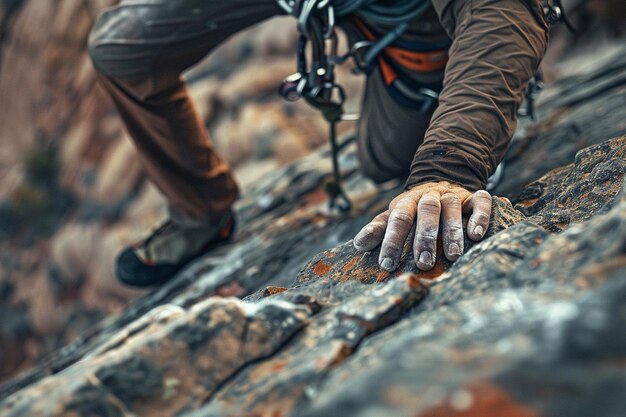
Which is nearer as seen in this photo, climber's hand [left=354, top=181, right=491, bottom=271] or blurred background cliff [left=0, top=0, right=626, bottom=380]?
climber's hand [left=354, top=181, right=491, bottom=271]

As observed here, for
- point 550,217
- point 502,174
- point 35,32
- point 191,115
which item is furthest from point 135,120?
point 35,32

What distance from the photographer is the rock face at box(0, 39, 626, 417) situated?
0.66 m

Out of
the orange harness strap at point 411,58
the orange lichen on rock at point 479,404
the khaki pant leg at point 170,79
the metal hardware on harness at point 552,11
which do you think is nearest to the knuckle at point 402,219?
the orange lichen on rock at point 479,404

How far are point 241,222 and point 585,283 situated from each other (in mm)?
3016

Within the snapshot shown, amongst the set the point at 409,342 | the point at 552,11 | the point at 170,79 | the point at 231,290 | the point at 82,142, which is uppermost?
the point at 170,79

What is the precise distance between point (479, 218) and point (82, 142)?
25.4ft

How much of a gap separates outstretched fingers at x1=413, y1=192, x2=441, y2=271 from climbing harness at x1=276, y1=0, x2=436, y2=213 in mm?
1072

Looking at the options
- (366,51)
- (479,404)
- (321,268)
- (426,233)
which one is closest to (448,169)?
(426,233)

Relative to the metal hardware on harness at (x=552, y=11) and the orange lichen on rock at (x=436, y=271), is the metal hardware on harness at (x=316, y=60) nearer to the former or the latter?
the metal hardware on harness at (x=552, y=11)

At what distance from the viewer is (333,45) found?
7.95 ft

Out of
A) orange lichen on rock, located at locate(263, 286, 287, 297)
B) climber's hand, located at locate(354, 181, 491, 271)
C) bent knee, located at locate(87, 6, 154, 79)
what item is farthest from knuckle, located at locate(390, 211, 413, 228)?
bent knee, located at locate(87, 6, 154, 79)

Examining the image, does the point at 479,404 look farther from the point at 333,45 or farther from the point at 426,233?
the point at 333,45

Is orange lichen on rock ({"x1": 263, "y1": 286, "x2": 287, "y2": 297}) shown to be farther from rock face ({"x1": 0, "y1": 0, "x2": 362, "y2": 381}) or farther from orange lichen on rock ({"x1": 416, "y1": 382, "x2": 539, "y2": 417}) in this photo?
rock face ({"x1": 0, "y1": 0, "x2": 362, "y2": 381})

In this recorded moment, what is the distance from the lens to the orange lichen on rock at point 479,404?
0.65 m
